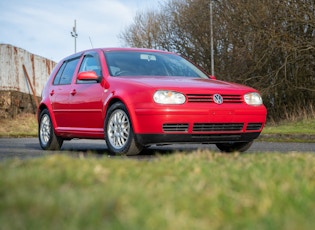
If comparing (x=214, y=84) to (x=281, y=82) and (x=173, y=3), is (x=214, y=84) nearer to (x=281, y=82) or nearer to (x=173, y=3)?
(x=281, y=82)

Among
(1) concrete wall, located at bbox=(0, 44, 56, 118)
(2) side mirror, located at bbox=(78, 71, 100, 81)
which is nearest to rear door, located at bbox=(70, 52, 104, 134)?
(2) side mirror, located at bbox=(78, 71, 100, 81)

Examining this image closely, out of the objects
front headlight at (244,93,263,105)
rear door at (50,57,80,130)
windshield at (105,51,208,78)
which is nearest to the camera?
front headlight at (244,93,263,105)

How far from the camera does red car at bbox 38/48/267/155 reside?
24.6 ft

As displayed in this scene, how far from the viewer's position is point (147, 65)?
8859 mm

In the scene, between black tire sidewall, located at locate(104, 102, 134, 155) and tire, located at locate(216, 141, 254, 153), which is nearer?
black tire sidewall, located at locate(104, 102, 134, 155)

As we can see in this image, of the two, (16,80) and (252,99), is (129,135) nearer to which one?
(252,99)

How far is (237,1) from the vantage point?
83.3 feet

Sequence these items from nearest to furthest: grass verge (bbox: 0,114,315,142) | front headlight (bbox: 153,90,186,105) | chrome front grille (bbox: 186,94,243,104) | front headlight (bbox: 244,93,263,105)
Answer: front headlight (bbox: 153,90,186,105)
chrome front grille (bbox: 186,94,243,104)
front headlight (bbox: 244,93,263,105)
grass verge (bbox: 0,114,315,142)

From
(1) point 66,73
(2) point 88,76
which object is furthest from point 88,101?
(1) point 66,73

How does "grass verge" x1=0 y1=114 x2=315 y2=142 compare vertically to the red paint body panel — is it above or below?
below

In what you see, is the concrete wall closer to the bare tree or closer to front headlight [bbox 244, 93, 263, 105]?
the bare tree

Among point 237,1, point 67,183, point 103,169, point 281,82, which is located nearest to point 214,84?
point 103,169

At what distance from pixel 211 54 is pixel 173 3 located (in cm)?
777

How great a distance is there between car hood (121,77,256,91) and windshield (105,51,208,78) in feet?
1.69
